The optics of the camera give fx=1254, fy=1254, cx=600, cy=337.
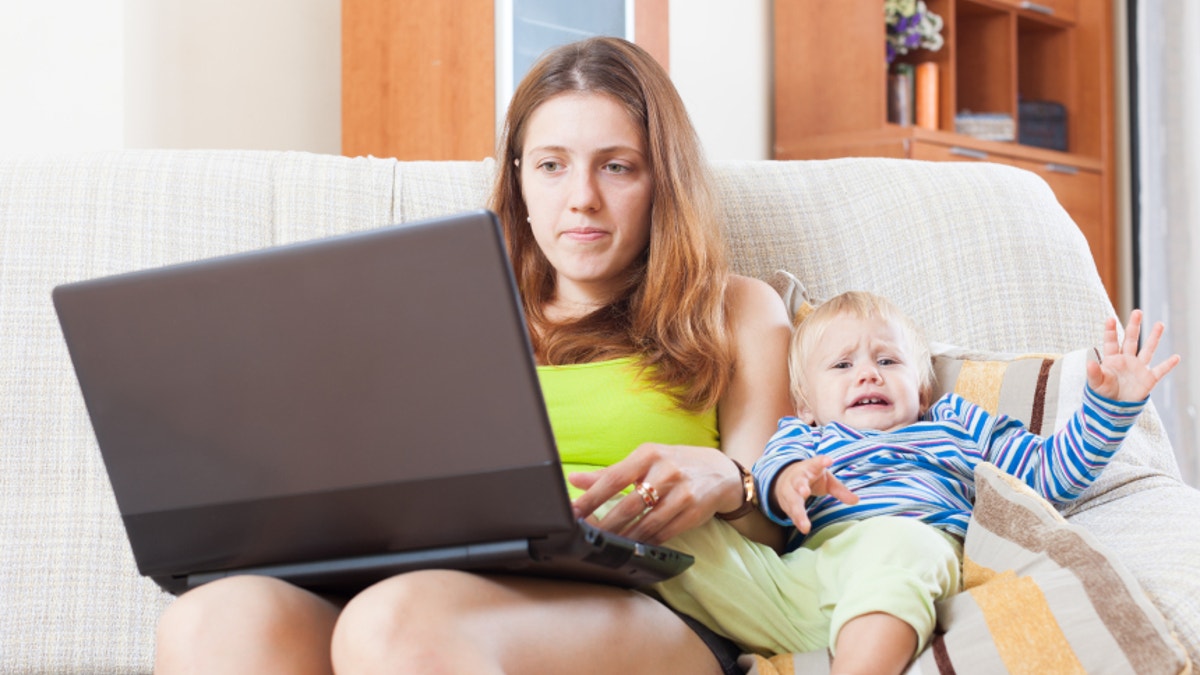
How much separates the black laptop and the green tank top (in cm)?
37

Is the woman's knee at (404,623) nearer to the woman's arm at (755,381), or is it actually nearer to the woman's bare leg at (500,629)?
the woman's bare leg at (500,629)

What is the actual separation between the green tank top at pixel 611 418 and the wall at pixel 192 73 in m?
1.77

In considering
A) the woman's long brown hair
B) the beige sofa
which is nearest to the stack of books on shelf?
the beige sofa

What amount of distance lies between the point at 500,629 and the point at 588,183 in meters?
0.62

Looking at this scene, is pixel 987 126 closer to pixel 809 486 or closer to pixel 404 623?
pixel 809 486

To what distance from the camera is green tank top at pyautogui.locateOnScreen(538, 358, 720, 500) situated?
133 cm

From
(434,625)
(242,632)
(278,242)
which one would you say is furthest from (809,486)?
(278,242)

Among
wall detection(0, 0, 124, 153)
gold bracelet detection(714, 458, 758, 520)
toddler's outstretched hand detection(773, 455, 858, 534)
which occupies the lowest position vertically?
gold bracelet detection(714, 458, 758, 520)

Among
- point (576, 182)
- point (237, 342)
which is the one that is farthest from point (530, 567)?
point (576, 182)

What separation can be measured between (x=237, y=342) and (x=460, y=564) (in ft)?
0.75

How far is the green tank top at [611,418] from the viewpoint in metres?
1.33

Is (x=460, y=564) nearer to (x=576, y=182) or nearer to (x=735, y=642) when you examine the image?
(x=735, y=642)

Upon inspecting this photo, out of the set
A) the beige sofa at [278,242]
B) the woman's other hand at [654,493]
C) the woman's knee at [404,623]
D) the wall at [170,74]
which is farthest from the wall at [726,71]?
the woman's knee at [404,623]

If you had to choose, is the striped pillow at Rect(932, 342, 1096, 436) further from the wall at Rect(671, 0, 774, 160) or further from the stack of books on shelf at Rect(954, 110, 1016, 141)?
the stack of books on shelf at Rect(954, 110, 1016, 141)
